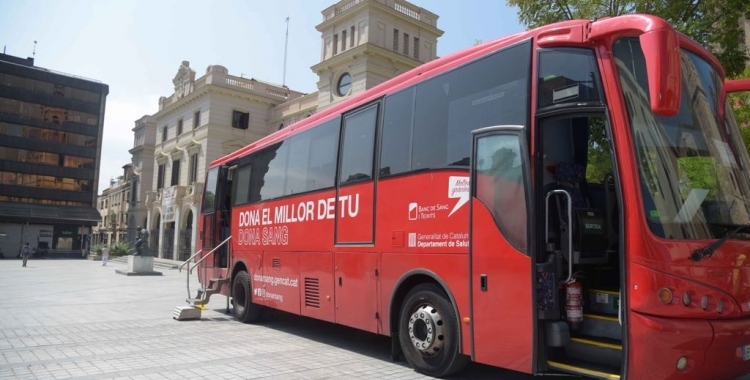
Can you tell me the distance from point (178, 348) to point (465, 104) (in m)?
5.52

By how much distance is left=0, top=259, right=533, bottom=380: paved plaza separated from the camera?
6340mm

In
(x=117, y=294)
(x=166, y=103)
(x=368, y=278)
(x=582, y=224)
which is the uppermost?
(x=166, y=103)

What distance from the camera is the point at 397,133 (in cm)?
679

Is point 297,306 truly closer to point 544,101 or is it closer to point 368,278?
point 368,278

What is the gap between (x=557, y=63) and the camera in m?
4.94

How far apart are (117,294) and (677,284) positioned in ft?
56.7

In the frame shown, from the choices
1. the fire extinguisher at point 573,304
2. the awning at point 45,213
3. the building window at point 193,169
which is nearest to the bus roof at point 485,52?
the fire extinguisher at point 573,304

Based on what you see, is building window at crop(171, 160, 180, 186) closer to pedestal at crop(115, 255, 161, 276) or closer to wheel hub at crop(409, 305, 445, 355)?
pedestal at crop(115, 255, 161, 276)

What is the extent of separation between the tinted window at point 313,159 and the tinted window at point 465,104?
203 centimetres

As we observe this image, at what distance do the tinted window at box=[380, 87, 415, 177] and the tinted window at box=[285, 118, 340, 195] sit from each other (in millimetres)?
1286

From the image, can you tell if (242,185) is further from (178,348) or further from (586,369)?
(586,369)

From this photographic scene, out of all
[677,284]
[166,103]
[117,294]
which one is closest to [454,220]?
[677,284]

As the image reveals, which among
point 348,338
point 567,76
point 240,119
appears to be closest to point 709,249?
point 567,76

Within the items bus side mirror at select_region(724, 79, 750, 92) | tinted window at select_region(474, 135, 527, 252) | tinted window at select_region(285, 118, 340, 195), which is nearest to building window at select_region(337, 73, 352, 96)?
tinted window at select_region(285, 118, 340, 195)
